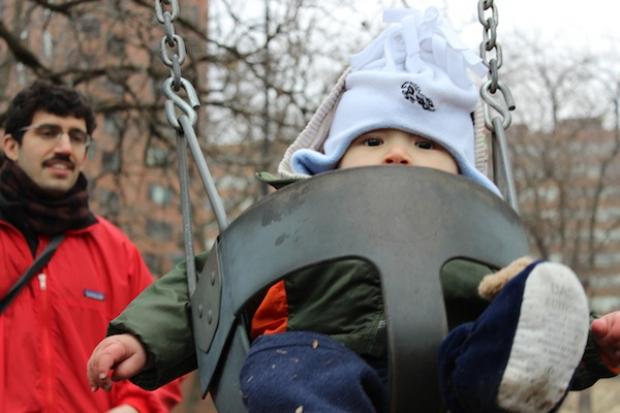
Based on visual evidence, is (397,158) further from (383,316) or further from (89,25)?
(89,25)

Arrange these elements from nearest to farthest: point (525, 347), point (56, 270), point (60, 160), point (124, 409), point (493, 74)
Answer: point (525, 347)
point (493, 74)
point (124, 409)
point (56, 270)
point (60, 160)

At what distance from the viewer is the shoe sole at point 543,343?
1291 mm

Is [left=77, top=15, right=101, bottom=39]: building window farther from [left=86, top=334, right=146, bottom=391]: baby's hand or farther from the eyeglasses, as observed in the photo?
[left=86, top=334, right=146, bottom=391]: baby's hand

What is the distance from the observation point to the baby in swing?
1.31m

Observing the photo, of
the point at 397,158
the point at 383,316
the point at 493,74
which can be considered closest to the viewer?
the point at 383,316

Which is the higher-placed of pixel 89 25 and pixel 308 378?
pixel 89 25

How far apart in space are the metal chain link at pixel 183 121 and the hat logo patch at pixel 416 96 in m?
0.44

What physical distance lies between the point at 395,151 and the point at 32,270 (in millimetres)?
1556

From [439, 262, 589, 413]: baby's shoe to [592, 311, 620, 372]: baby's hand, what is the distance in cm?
35

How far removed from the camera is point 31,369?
2.84 m

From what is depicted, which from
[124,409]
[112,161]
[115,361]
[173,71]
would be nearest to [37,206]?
[124,409]

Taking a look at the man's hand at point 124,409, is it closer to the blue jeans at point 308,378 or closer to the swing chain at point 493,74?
the blue jeans at point 308,378

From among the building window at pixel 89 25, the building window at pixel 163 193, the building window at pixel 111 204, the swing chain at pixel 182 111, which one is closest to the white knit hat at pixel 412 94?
the swing chain at pixel 182 111

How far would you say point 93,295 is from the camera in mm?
3027
